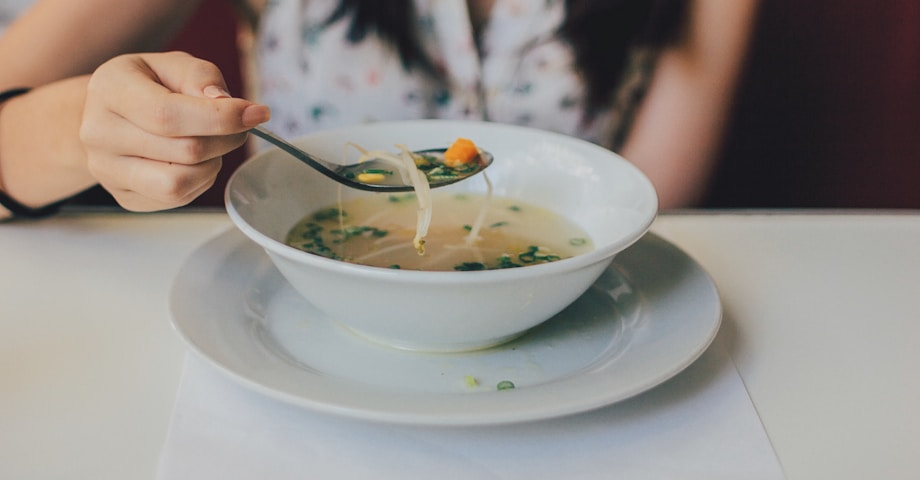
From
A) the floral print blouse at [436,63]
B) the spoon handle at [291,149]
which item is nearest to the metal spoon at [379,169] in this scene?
the spoon handle at [291,149]

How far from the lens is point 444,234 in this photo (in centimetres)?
85

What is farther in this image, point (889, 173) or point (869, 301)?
point (889, 173)

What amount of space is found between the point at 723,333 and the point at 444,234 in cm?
31

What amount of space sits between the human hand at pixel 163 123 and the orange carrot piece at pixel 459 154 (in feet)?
0.91

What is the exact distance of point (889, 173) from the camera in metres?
1.74

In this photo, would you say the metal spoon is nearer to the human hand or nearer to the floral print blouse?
the human hand

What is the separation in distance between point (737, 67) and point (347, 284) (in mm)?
1296

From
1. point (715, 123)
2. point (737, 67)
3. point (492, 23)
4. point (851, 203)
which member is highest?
point (492, 23)

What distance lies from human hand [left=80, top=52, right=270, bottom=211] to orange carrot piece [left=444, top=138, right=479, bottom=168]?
0.28 m

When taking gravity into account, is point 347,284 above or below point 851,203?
Answer: above

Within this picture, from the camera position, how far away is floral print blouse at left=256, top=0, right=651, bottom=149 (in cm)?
146

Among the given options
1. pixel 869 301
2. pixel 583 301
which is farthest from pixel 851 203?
pixel 583 301

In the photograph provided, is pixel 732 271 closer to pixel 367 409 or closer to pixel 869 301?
pixel 869 301

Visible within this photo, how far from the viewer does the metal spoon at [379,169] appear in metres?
0.79
